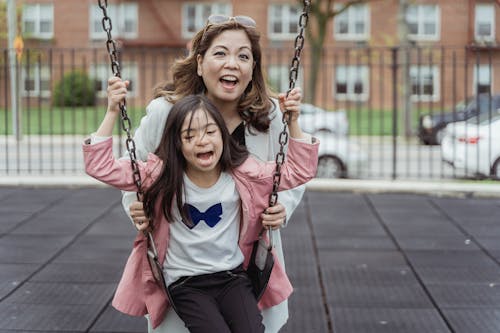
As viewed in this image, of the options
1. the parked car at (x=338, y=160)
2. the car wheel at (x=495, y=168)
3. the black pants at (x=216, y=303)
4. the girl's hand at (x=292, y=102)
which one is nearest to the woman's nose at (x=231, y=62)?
the girl's hand at (x=292, y=102)

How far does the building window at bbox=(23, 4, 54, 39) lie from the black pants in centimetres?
3534

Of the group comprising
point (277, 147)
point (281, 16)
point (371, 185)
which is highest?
point (281, 16)

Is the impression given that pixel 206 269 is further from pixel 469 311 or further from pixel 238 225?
pixel 469 311

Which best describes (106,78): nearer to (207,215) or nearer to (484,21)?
(207,215)

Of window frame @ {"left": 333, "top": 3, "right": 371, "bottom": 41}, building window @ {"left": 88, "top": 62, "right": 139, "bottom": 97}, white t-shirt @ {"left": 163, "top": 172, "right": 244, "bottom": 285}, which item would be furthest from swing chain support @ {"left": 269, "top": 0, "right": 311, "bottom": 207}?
window frame @ {"left": 333, "top": 3, "right": 371, "bottom": 41}

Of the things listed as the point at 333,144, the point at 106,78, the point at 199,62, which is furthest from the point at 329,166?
the point at 199,62

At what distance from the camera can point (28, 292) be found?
5379mm

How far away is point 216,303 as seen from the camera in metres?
3.04

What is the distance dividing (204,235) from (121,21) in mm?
35284

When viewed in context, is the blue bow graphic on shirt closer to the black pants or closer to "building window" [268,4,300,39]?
the black pants

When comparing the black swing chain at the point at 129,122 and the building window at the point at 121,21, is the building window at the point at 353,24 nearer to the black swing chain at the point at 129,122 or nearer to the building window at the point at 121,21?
the building window at the point at 121,21

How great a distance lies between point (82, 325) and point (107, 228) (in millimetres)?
3194

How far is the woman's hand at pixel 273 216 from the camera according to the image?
10.3 ft

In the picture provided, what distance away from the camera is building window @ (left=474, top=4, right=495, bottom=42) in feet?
114
